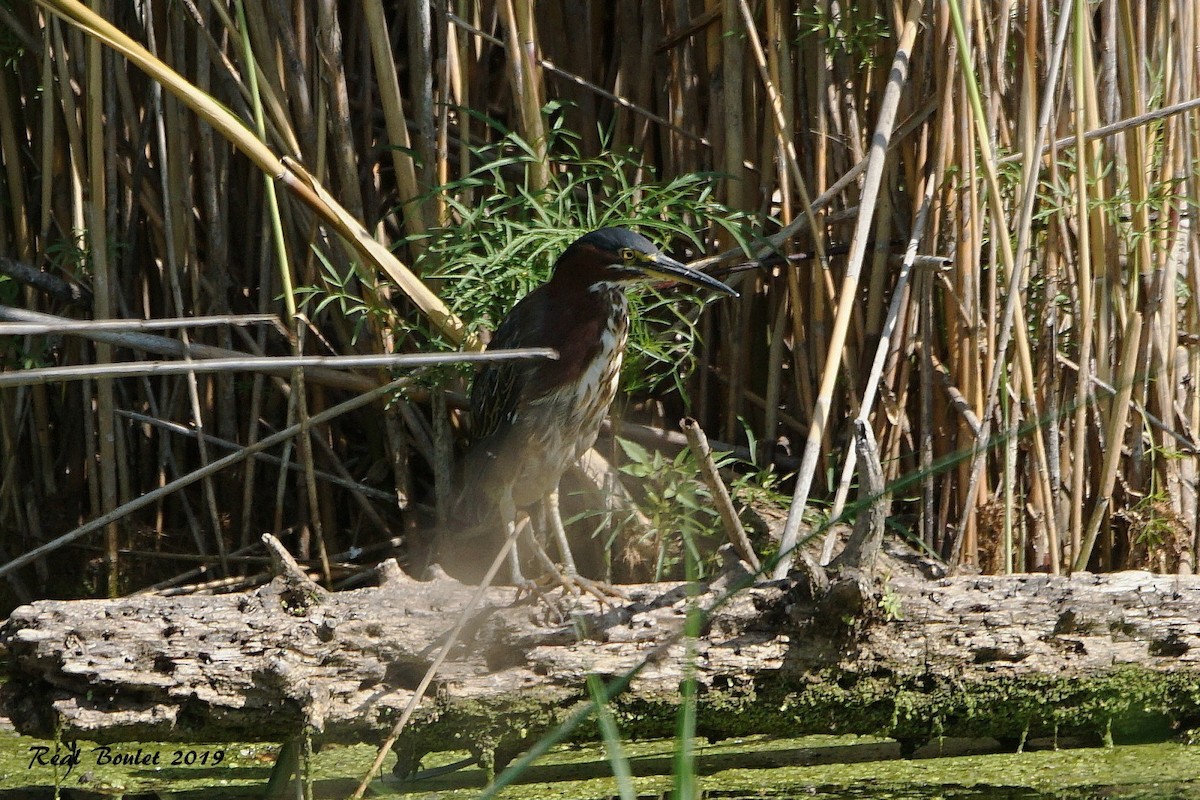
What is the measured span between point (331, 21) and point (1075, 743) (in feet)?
8.93

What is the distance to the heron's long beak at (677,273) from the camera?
3049 millimetres

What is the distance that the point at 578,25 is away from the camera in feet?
12.2

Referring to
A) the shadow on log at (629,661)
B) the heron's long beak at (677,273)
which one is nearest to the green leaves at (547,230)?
the heron's long beak at (677,273)

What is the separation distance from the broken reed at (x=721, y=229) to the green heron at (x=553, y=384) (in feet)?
1.04

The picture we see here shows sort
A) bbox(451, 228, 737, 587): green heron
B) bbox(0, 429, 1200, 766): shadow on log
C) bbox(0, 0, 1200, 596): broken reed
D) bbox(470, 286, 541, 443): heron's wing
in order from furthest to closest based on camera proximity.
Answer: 1. bbox(470, 286, 541, 443): heron's wing
2. bbox(451, 228, 737, 587): green heron
3. bbox(0, 0, 1200, 596): broken reed
4. bbox(0, 429, 1200, 766): shadow on log

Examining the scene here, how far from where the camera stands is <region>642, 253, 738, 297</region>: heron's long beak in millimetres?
3049

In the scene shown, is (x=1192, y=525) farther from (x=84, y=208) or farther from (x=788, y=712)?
(x=84, y=208)

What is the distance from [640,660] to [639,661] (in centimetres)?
1

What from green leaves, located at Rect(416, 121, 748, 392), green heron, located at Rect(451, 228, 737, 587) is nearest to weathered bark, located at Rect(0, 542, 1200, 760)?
green heron, located at Rect(451, 228, 737, 587)

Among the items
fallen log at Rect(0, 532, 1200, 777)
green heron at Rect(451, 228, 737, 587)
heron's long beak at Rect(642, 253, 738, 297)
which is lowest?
fallen log at Rect(0, 532, 1200, 777)

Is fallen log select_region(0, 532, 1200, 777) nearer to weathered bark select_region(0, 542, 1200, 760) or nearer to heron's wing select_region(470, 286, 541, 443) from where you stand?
weathered bark select_region(0, 542, 1200, 760)

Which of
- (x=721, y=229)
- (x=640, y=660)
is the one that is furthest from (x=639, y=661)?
(x=721, y=229)

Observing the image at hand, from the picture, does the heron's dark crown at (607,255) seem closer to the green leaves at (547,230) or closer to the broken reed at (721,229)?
the green leaves at (547,230)

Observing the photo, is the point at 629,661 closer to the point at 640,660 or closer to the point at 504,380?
the point at 640,660
